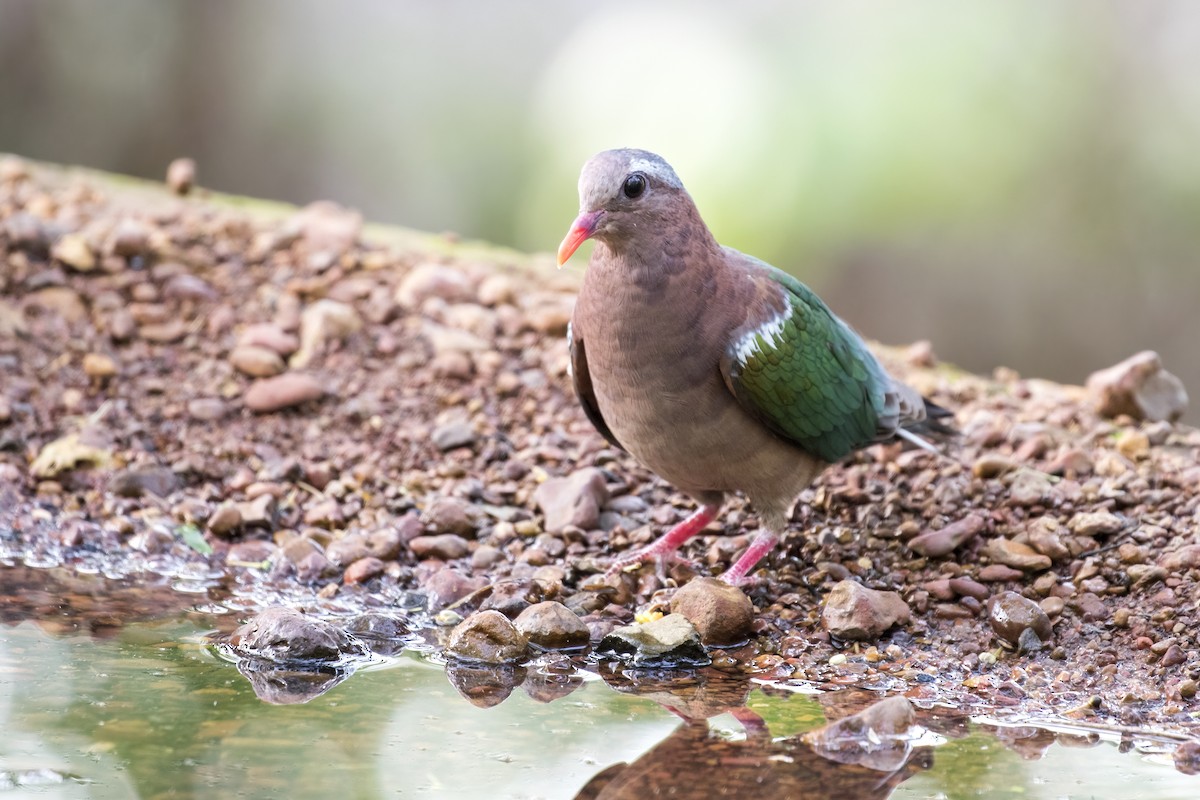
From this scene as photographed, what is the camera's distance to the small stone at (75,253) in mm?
5059

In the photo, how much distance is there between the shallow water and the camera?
8.02ft

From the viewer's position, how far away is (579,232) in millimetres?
3221

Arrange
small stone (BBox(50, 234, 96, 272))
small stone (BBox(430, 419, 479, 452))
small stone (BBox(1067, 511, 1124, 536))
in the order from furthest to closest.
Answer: small stone (BBox(50, 234, 96, 272)) < small stone (BBox(430, 419, 479, 452)) < small stone (BBox(1067, 511, 1124, 536))

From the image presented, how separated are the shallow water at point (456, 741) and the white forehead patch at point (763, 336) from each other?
0.82 m

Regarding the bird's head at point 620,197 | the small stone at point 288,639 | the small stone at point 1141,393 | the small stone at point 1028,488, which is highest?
the bird's head at point 620,197

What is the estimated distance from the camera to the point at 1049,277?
261 inches

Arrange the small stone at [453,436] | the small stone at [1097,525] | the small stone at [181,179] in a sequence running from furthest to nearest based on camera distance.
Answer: the small stone at [181,179] < the small stone at [453,436] < the small stone at [1097,525]

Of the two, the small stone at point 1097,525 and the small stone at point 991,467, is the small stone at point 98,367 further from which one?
the small stone at point 1097,525

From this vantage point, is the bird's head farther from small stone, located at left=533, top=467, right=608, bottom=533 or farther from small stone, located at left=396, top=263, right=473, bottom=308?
small stone, located at left=396, top=263, right=473, bottom=308

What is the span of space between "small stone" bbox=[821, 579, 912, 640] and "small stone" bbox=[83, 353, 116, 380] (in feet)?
8.89

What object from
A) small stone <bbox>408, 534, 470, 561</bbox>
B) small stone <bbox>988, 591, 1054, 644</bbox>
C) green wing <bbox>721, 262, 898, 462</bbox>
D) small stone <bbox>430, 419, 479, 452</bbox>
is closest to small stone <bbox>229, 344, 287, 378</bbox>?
small stone <bbox>430, 419, 479, 452</bbox>

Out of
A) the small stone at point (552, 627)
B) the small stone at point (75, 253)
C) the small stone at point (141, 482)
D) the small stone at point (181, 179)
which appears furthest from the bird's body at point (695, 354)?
the small stone at point (181, 179)

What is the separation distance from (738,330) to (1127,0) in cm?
413

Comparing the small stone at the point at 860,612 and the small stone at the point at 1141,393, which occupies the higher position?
the small stone at the point at 1141,393
